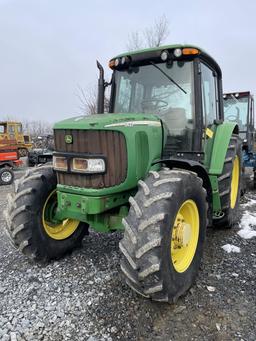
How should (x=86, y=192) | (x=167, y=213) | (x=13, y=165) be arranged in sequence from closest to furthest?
(x=167, y=213), (x=86, y=192), (x=13, y=165)

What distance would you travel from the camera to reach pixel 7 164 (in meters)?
13.3

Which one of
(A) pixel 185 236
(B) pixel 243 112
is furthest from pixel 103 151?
(B) pixel 243 112

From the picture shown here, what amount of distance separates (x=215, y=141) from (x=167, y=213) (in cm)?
185

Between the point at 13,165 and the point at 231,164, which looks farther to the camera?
the point at 13,165

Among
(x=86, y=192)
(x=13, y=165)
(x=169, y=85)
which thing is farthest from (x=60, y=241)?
(x=13, y=165)

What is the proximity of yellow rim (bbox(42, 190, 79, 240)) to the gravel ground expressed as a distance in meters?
0.30

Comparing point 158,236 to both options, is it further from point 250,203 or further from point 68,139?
point 250,203

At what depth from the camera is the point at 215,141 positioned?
14.1ft

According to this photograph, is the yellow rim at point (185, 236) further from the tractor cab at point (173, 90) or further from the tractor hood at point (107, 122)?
the tractor hood at point (107, 122)

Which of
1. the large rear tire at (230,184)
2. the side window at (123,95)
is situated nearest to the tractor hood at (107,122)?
the side window at (123,95)

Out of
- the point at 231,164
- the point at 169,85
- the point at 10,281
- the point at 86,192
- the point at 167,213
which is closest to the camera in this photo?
the point at 167,213

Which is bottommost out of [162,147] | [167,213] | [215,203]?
[215,203]

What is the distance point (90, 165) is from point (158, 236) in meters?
0.94

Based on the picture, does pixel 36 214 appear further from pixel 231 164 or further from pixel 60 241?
pixel 231 164
